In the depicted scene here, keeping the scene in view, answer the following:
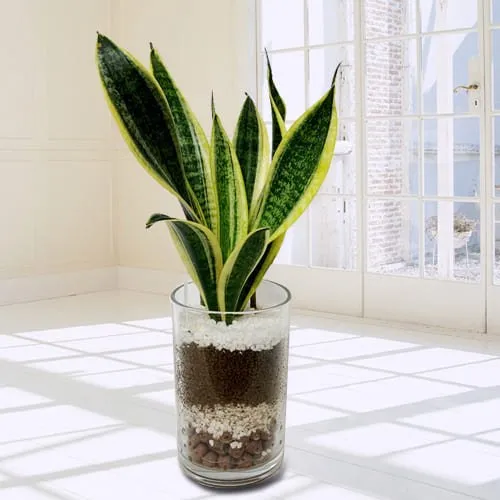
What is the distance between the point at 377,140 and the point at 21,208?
2.10 meters

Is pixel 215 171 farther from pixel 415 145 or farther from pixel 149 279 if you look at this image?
pixel 415 145

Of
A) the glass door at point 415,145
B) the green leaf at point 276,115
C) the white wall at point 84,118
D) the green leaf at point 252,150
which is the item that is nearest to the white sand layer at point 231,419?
the green leaf at point 252,150

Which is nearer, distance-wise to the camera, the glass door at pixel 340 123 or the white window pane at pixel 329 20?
the glass door at pixel 340 123

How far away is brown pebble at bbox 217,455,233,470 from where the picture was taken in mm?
1416

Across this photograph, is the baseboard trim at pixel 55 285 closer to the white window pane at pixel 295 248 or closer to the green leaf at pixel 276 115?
the white window pane at pixel 295 248

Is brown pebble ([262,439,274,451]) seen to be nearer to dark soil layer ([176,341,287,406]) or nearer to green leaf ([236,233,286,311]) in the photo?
dark soil layer ([176,341,287,406])

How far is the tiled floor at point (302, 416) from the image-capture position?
5.04 feet

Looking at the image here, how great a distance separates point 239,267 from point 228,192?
151mm

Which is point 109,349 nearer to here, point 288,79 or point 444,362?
point 444,362

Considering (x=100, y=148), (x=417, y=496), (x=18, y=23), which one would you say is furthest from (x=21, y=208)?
(x=417, y=496)

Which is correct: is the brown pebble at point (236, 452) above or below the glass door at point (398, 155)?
below

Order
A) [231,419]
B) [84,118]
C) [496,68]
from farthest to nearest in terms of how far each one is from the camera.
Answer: [84,118], [496,68], [231,419]

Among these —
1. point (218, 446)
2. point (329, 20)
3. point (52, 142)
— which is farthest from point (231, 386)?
point (329, 20)

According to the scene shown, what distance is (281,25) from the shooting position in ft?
13.0
